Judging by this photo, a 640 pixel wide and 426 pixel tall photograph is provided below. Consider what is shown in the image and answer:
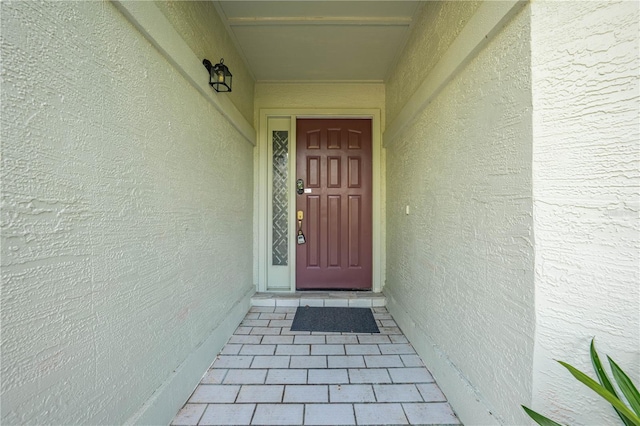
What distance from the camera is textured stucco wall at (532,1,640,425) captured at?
776mm

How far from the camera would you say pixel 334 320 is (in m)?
2.49

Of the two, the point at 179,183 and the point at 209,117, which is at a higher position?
the point at 209,117

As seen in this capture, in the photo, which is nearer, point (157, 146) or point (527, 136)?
point (527, 136)

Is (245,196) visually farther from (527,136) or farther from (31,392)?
(527,136)

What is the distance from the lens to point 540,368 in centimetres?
90

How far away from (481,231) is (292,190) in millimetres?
2119

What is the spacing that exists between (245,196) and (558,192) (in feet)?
7.73

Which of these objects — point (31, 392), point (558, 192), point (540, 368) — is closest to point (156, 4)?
point (31, 392)

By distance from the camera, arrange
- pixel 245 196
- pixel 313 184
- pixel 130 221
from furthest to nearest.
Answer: pixel 313 184
pixel 245 196
pixel 130 221

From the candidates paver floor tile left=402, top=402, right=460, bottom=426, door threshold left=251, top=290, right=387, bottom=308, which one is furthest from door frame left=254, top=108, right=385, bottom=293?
paver floor tile left=402, top=402, right=460, bottom=426

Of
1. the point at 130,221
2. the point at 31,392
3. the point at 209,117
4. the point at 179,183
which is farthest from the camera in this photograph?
the point at 209,117

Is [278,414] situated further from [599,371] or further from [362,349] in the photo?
[599,371]

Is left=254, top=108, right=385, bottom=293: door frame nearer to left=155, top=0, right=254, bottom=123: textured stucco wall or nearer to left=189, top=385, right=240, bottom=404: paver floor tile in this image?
left=155, top=0, right=254, bottom=123: textured stucco wall

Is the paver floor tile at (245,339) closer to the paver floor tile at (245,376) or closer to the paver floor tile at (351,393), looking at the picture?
the paver floor tile at (245,376)
